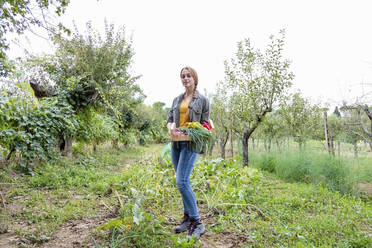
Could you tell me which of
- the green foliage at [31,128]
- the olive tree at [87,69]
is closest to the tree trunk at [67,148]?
the olive tree at [87,69]

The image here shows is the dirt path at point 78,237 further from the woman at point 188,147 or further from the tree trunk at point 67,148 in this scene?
the tree trunk at point 67,148

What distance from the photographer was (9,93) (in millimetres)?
4164

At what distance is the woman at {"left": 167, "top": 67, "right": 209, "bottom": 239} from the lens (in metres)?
2.43

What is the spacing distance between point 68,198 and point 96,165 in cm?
313

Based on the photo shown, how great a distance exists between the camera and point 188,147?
7.94 ft

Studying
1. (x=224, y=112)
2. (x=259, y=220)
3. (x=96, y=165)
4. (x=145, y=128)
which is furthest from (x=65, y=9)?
(x=145, y=128)

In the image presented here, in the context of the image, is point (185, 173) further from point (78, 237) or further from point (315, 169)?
point (315, 169)

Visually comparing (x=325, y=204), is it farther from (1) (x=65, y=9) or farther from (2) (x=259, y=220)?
(1) (x=65, y=9)

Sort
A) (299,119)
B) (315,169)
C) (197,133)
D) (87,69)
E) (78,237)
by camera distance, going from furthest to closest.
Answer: (299,119) < (87,69) < (315,169) < (78,237) < (197,133)

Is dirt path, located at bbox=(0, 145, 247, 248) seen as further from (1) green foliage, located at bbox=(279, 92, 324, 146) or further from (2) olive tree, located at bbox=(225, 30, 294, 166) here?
(1) green foliage, located at bbox=(279, 92, 324, 146)

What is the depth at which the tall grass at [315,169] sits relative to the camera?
17.3 ft

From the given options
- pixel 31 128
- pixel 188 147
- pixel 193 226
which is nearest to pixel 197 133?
pixel 188 147

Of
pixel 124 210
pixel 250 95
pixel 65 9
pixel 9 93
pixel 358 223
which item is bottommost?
pixel 358 223

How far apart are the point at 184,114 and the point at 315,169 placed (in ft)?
15.9
